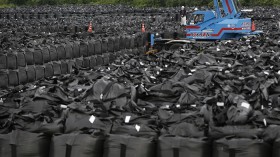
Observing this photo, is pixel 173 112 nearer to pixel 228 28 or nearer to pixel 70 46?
pixel 70 46

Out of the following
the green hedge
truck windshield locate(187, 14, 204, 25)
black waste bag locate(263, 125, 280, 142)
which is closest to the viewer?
black waste bag locate(263, 125, 280, 142)

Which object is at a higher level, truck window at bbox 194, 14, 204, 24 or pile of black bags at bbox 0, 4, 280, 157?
truck window at bbox 194, 14, 204, 24

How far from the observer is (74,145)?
5.21m

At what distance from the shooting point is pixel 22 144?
212 inches

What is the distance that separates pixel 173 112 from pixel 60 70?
27.6ft

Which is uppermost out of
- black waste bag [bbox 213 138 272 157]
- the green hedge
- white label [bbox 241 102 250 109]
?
the green hedge

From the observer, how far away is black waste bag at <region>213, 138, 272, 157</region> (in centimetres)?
481

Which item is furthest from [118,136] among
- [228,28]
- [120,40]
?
[228,28]

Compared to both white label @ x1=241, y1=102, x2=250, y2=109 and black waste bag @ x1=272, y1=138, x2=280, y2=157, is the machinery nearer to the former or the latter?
white label @ x1=241, y1=102, x2=250, y2=109

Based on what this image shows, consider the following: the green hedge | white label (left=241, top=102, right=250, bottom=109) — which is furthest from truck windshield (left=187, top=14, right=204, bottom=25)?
the green hedge

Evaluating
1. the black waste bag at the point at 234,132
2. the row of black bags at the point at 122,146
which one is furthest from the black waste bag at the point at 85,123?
the black waste bag at the point at 234,132

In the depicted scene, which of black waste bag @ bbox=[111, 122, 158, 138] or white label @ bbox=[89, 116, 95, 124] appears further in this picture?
white label @ bbox=[89, 116, 95, 124]

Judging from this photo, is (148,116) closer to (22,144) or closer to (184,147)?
(184,147)

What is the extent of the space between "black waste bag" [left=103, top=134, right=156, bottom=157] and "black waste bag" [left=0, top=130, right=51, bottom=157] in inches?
33.2
